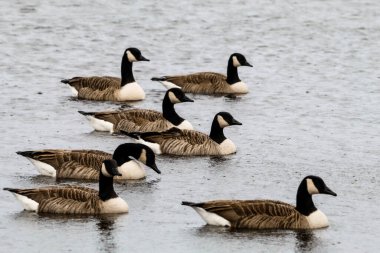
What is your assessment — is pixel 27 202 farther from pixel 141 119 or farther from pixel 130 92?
pixel 130 92

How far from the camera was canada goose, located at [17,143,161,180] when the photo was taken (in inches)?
702

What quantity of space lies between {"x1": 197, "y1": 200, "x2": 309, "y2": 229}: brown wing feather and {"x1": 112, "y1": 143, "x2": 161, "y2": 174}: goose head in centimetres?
256

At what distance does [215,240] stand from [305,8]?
2328 cm

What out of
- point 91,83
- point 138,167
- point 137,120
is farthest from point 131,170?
point 91,83

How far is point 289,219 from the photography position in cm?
1563

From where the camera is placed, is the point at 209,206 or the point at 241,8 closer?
the point at 209,206

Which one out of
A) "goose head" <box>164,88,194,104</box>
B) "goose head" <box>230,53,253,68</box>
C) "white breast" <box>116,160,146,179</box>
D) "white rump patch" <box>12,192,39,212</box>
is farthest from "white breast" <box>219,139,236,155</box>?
"goose head" <box>230,53,253,68</box>

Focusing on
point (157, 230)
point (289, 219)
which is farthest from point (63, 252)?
point (289, 219)

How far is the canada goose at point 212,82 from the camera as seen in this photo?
84.6ft

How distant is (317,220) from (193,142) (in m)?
4.79

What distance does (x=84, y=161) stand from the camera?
17.9 m

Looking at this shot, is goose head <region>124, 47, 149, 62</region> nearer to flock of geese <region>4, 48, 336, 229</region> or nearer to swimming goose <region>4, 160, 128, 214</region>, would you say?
flock of geese <region>4, 48, 336, 229</region>

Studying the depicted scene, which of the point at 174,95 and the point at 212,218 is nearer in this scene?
the point at 212,218

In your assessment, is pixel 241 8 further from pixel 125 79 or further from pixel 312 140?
pixel 312 140
